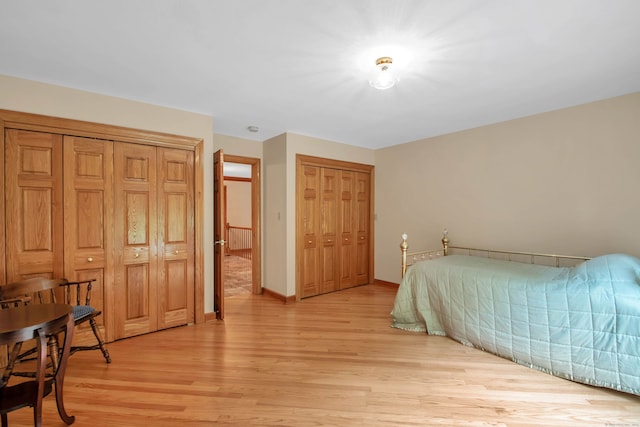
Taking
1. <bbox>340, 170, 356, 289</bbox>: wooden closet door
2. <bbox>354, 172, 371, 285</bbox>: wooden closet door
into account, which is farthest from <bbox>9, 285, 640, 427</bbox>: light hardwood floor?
<bbox>354, 172, 371, 285</bbox>: wooden closet door

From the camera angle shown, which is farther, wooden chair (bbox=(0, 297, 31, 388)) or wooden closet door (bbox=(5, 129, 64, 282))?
wooden closet door (bbox=(5, 129, 64, 282))

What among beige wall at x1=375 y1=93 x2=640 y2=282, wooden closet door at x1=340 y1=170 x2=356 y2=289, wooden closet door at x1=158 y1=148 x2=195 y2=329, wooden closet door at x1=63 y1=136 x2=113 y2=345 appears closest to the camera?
wooden closet door at x1=63 y1=136 x2=113 y2=345

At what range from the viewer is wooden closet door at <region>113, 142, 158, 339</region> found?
290 cm

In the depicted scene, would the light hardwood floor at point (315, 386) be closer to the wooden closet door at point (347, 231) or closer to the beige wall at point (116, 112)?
the beige wall at point (116, 112)

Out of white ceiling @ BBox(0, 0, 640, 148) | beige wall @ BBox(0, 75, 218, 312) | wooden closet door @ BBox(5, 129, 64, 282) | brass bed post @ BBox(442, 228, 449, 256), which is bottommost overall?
brass bed post @ BBox(442, 228, 449, 256)

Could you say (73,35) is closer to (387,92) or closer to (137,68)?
(137,68)

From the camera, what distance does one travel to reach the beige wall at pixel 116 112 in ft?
8.08

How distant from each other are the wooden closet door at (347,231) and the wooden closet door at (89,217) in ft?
10.2

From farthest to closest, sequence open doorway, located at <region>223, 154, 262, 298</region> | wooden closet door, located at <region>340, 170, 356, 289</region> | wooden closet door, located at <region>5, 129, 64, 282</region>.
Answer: wooden closet door, located at <region>340, 170, 356, 289</region> < open doorway, located at <region>223, 154, 262, 298</region> < wooden closet door, located at <region>5, 129, 64, 282</region>

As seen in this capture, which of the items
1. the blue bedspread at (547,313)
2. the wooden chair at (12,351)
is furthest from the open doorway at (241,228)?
the blue bedspread at (547,313)

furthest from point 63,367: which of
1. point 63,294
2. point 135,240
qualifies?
point 135,240

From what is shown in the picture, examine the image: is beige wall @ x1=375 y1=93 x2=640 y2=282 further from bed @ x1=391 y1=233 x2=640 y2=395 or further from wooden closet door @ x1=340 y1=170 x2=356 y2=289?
wooden closet door @ x1=340 y1=170 x2=356 y2=289

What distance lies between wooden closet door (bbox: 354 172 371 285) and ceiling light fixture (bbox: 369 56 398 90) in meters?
2.76

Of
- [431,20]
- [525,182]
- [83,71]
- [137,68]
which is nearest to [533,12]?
[431,20]
